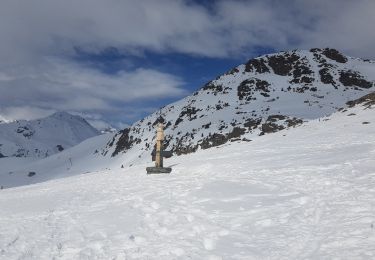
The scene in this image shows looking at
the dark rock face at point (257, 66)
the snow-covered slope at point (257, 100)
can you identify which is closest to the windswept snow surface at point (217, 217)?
the snow-covered slope at point (257, 100)

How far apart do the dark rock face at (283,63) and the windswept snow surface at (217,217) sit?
3084 inches

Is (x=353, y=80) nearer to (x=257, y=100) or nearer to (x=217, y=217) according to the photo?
(x=257, y=100)

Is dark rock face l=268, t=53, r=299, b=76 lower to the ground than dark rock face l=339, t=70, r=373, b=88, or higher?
higher

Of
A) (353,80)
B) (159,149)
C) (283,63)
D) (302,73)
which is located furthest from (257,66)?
(159,149)

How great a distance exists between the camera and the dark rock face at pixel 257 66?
96.9 meters

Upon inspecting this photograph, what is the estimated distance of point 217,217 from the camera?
1106cm

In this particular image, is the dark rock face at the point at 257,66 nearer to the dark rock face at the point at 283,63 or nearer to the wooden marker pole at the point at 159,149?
the dark rock face at the point at 283,63

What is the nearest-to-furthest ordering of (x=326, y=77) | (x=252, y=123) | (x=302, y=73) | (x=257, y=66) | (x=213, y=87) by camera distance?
(x=252, y=123) → (x=326, y=77) → (x=302, y=73) → (x=213, y=87) → (x=257, y=66)

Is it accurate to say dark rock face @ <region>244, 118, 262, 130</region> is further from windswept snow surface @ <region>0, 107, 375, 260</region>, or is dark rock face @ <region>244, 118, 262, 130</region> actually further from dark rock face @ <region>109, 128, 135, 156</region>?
windswept snow surface @ <region>0, 107, 375, 260</region>

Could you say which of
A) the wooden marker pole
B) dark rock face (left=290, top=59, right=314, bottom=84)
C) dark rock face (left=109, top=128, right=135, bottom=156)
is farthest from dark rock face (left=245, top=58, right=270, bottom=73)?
the wooden marker pole

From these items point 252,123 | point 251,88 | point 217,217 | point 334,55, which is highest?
point 334,55

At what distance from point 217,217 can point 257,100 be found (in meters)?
70.0

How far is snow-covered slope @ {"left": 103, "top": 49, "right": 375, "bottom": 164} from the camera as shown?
65250mm

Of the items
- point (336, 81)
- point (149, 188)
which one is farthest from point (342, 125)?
point (336, 81)
